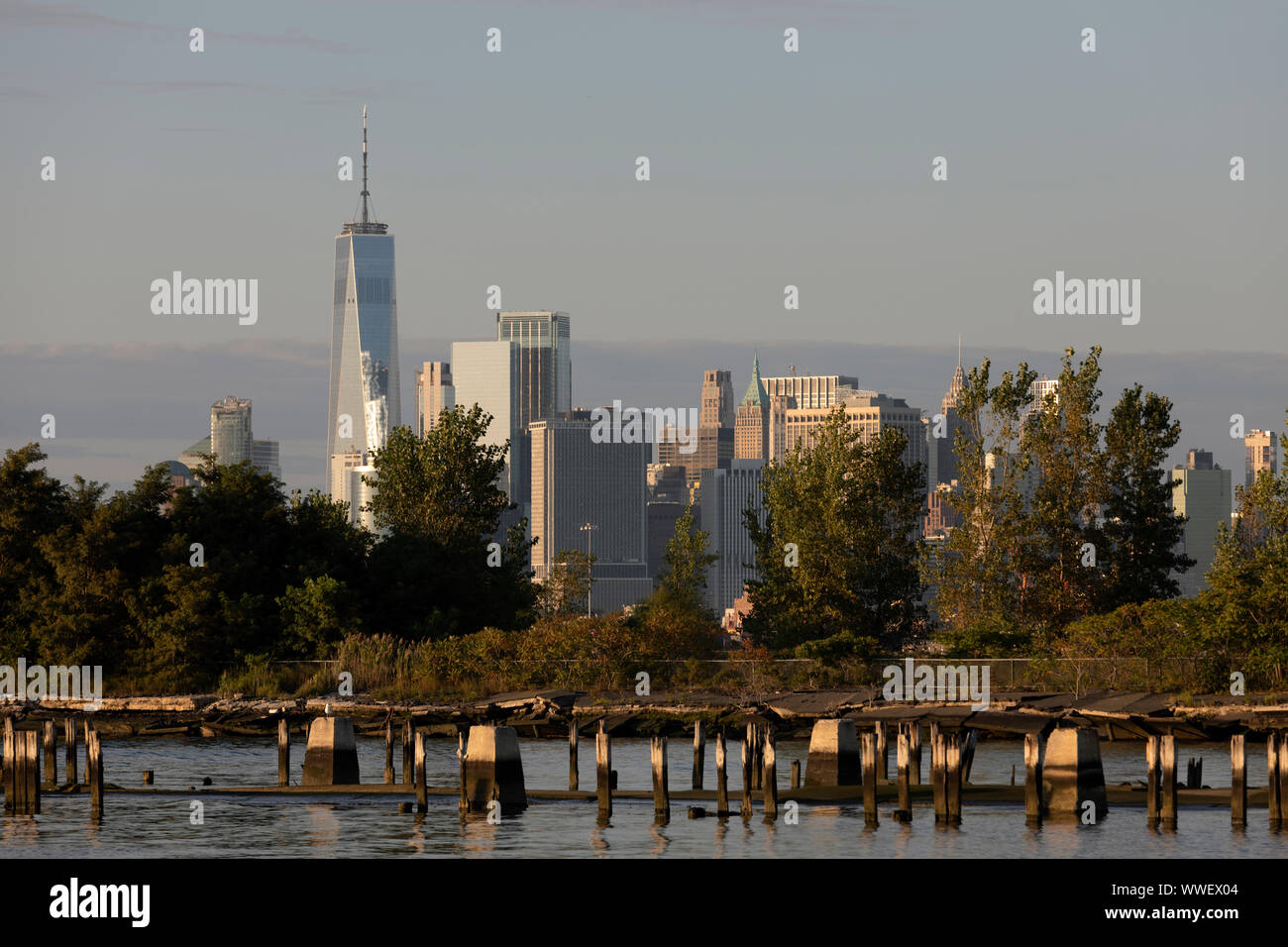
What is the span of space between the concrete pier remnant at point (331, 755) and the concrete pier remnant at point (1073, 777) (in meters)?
17.2

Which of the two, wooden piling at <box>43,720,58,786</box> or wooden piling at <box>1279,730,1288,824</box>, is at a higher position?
wooden piling at <box>1279,730,1288,824</box>

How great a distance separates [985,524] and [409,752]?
43.1m

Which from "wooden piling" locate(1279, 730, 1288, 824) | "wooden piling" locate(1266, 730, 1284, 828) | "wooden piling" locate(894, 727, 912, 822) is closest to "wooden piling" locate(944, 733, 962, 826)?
"wooden piling" locate(894, 727, 912, 822)

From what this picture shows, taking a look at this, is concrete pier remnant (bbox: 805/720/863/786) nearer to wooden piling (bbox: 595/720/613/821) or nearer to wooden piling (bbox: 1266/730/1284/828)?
wooden piling (bbox: 595/720/613/821)

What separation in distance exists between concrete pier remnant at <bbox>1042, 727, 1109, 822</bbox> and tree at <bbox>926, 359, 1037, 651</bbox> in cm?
4242

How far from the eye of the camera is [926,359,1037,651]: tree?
269 ft

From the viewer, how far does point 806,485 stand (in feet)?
284

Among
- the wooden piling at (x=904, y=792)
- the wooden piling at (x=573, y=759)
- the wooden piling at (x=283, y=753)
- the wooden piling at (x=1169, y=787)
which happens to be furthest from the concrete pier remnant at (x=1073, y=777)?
the wooden piling at (x=283, y=753)

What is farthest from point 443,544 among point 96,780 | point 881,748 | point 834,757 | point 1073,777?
point 1073,777

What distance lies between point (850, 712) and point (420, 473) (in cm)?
3385

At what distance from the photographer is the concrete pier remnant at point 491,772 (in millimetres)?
38312

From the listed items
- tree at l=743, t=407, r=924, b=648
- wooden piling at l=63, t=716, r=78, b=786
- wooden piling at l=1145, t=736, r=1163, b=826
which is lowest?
wooden piling at l=63, t=716, r=78, b=786

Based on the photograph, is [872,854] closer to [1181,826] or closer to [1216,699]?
[1181,826]
